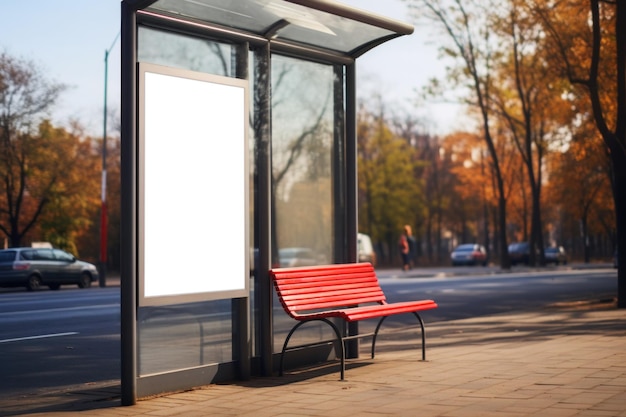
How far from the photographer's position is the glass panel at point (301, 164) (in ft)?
32.9

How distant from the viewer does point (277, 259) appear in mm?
10141

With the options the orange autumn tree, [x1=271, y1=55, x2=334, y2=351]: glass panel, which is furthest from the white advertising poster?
the orange autumn tree

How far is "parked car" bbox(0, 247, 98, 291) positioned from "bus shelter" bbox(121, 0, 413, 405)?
2288 centimetres

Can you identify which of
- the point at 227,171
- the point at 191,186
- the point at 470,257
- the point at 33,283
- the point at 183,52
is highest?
the point at 183,52

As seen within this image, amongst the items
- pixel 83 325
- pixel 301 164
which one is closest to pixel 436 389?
pixel 301 164

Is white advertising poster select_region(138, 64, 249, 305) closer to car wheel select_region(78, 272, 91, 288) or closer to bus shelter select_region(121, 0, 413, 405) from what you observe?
bus shelter select_region(121, 0, 413, 405)

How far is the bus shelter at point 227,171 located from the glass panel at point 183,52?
0.6 inches

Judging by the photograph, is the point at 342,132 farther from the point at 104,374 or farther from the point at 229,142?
the point at 104,374

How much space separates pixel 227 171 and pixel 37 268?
24.6m

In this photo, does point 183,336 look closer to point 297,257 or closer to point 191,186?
point 191,186

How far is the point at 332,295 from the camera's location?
33.9 ft

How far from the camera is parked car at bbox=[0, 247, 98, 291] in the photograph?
31.5 m

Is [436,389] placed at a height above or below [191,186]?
below

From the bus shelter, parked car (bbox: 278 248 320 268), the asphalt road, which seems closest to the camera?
the bus shelter
